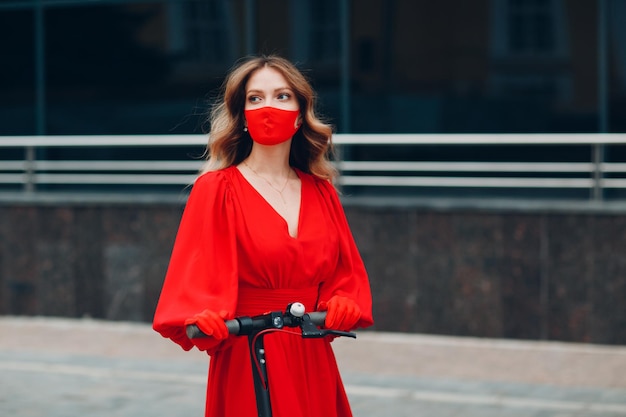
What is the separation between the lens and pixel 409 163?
13.1 m

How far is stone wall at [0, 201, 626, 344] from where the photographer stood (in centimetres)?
1036

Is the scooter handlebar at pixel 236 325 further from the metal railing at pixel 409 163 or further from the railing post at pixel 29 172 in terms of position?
the railing post at pixel 29 172

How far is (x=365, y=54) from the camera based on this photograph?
44.4 feet

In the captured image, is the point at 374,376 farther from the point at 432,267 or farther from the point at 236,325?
the point at 236,325

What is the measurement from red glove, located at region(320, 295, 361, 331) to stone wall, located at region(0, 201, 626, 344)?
656 centimetres

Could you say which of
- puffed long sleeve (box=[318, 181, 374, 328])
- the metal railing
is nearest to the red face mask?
puffed long sleeve (box=[318, 181, 374, 328])

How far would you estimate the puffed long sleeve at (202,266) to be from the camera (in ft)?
13.2

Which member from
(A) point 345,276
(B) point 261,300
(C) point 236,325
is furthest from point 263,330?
(A) point 345,276

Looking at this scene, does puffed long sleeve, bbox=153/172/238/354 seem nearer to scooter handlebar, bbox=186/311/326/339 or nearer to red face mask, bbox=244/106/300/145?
scooter handlebar, bbox=186/311/326/339

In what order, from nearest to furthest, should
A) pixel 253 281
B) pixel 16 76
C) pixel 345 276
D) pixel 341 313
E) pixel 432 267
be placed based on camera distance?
pixel 341 313 → pixel 253 281 → pixel 345 276 → pixel 432 267 → pixel 16 76

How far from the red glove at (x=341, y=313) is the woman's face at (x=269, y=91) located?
696mm

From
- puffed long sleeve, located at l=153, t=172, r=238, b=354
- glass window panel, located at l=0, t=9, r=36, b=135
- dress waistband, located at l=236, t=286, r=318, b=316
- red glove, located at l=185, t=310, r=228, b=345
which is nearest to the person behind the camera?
red glove, located at l=185, t=310, r=228, b=345

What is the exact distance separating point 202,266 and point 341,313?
1.59 feet

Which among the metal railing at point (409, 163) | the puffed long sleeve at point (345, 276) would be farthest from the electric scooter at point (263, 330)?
the metal railing at point (409, 163)
